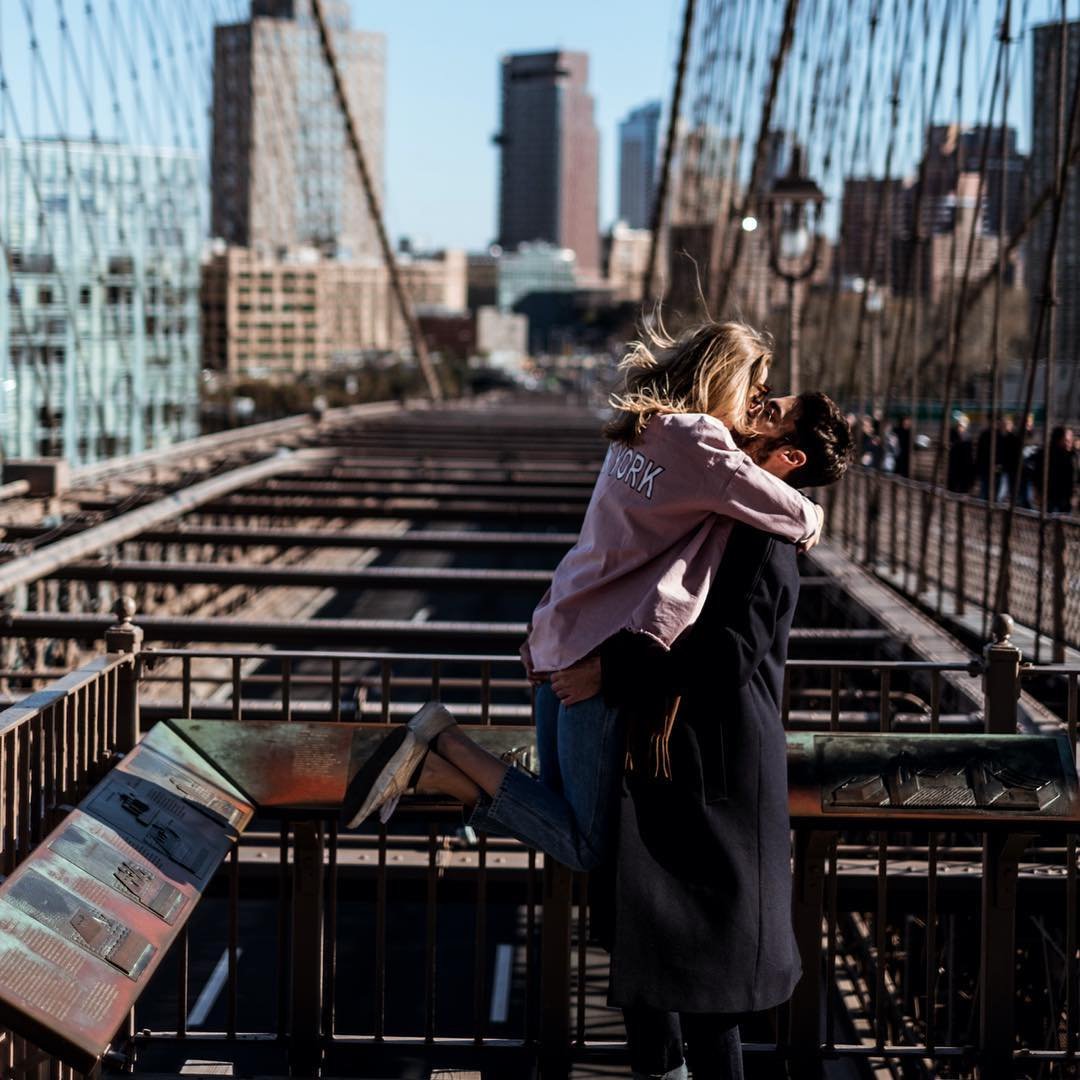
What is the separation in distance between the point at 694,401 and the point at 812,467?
0.97 feet

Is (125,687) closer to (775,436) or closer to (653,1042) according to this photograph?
(653,1042)

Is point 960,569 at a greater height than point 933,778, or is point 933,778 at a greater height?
point 933,778

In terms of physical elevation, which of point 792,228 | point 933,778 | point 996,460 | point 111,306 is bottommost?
point 996,460

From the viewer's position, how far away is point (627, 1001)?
320cm

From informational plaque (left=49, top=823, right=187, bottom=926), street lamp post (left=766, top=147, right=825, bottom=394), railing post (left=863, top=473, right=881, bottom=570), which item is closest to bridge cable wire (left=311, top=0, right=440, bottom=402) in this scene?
street lamp post (left=766, top=147, right=825, bottom=394)

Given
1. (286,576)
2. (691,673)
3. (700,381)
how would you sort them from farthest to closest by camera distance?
(286,576), (700,381), (691,673)

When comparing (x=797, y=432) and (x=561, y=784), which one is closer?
(x=797, y=432)

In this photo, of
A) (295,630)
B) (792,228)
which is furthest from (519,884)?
(792,228)

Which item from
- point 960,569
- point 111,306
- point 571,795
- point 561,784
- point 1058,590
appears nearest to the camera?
point 571,795

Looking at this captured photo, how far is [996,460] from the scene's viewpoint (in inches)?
628

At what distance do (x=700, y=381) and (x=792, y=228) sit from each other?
38.4 feet

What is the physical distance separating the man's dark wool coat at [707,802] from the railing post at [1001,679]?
147cm

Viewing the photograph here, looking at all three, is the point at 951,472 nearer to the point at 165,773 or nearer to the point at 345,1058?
the point at 345,1058

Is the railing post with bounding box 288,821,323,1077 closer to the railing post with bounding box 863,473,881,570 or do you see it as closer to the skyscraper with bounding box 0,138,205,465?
the railing post with bounding box 863,473,881,570
